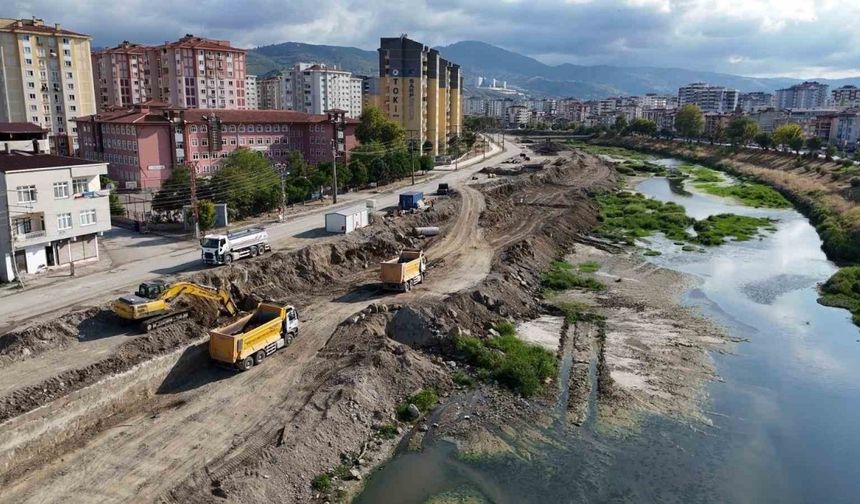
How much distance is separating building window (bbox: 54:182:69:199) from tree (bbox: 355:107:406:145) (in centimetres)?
4259

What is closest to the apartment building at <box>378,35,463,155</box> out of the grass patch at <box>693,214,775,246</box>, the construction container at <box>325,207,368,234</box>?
the grass patch at <box>693,214,775,246</box>

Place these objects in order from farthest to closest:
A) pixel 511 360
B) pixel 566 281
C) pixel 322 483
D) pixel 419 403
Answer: pixel 566 281 < pixel 511 360 < pixel 419 403 < pixel 322 483

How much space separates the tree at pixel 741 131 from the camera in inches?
4149

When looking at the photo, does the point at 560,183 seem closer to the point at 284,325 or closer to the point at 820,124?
the point at 284,325

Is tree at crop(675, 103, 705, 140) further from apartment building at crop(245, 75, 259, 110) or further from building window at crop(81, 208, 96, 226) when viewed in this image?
building window at crop(81, 208, 96, 226)

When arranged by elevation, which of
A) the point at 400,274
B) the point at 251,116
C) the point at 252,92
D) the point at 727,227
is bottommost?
the point at 727,227

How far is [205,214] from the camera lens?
37719 millimetres

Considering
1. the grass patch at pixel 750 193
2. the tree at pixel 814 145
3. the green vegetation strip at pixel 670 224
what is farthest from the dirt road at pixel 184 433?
the tree at pixel 814 145

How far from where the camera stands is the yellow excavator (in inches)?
907

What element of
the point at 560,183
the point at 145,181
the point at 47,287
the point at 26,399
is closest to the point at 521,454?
the point at 26,399

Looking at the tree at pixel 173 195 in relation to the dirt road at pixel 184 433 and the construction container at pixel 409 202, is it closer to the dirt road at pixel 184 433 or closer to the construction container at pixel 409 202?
the construction container at pixel 409 202

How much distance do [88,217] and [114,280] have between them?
15.1ft

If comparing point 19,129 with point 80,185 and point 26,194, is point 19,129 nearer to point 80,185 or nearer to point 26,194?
point 80,185

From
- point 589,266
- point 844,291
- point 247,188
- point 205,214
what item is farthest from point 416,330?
point 844,291
